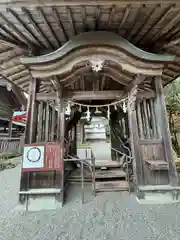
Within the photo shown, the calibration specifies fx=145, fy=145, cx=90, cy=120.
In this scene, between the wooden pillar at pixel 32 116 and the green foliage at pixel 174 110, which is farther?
the green foliage at pixel 174 110

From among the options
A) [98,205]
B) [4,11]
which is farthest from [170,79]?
[4,11]

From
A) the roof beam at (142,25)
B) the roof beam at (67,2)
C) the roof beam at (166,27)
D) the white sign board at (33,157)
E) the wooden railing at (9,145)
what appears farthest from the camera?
the wooden railing at (9,145)

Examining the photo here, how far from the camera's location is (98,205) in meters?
3.48

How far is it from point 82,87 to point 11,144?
8.16 meters

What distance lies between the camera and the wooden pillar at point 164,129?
3514 millimetres

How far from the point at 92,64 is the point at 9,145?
399 inches

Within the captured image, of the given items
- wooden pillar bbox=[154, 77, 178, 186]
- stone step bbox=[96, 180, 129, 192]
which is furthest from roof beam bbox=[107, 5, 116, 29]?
stone step bbox=[96, 180, 129, 192]

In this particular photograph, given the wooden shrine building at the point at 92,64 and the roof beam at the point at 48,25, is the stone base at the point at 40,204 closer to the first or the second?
the wooden shrine building at the point at 92,64

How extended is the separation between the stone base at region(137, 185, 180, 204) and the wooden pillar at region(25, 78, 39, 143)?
2.94m

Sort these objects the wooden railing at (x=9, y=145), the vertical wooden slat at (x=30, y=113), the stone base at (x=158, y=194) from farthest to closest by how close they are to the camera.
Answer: the wooden railing at (x=9, y=145)
the vertical wooden slat at (x=30, y=113)
the stone base at (x=158, y=194)

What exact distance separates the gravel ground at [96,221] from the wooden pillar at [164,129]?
0.69 m

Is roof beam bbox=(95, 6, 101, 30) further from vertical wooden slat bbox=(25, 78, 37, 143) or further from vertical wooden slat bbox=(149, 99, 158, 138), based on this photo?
vertical wooden slat bbox=(149, 99, 158, 138)

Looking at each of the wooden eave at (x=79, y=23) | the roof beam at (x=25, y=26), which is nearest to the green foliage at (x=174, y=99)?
the wooden eave at (x=79, y=23)

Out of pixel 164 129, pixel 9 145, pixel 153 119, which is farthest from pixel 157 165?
pixel 9 145
